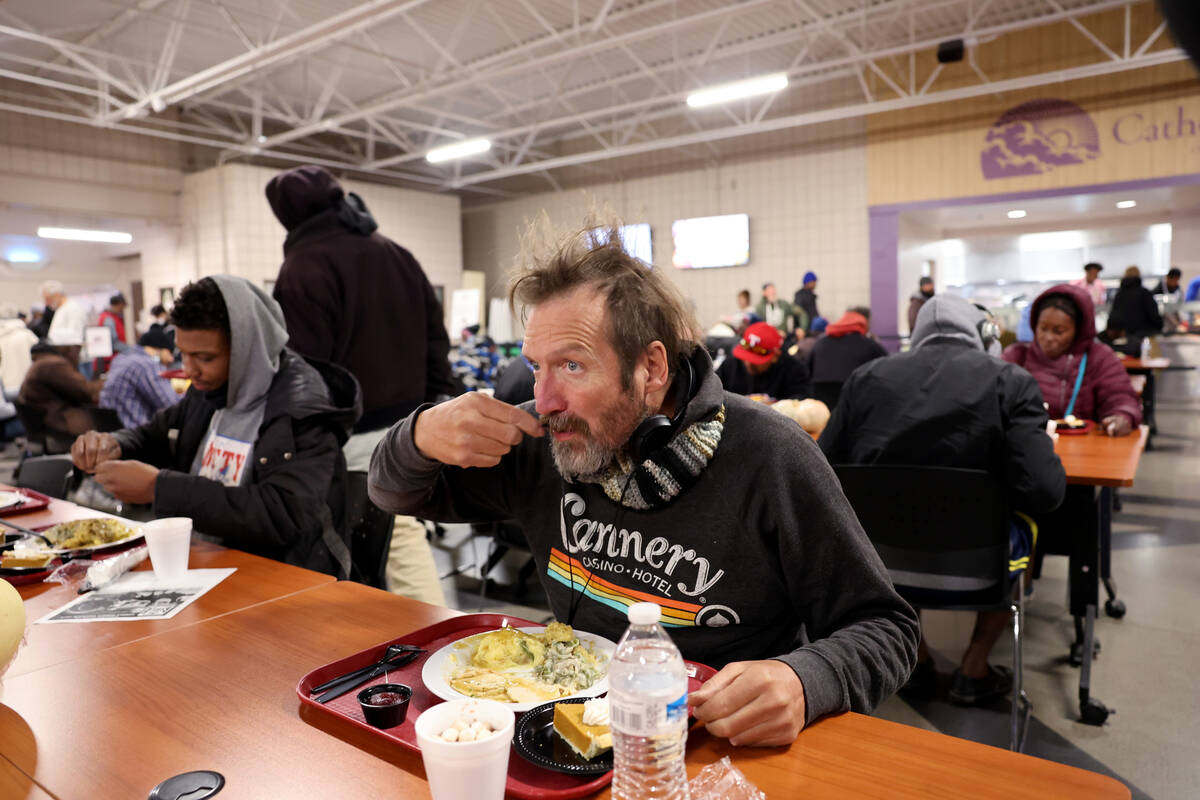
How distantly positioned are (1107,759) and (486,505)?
2121mm

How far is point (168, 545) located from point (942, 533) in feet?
6.81

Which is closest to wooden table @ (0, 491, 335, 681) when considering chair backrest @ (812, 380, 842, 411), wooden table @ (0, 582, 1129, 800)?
wooden table @ (0, 582, 1129, 800)

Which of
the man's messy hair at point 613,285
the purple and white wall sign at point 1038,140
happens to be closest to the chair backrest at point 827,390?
the man's messy hair at point 613,285

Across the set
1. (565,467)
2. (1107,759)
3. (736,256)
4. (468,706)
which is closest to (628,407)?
(565,467)

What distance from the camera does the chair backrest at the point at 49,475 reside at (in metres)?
2.69

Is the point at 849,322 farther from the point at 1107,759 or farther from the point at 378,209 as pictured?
the point at 378,209

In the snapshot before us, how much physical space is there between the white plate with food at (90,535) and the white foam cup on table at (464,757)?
56.9 inches

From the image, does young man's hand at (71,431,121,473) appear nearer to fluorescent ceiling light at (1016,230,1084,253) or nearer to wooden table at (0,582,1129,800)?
wooden table at (0,582,1129,800)

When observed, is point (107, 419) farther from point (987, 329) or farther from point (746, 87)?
point (746, 87)

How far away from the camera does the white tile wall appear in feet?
39.0

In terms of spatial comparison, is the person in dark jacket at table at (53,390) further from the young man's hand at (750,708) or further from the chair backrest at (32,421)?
the young man's hand at (750,708)

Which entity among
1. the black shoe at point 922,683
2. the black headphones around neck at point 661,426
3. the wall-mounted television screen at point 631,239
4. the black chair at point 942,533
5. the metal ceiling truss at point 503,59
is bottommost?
the black shoe at point 922,683

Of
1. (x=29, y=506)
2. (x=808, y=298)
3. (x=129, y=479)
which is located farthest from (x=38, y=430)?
(x=808, y=298)

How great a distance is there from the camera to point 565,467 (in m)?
1.39
